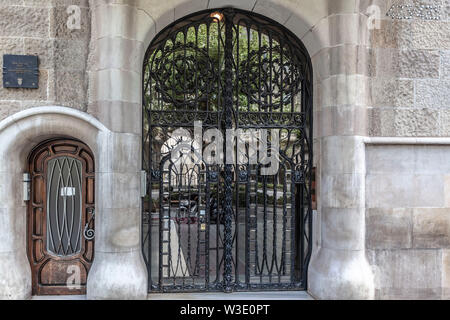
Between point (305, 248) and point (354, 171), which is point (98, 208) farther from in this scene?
point (354, 171)

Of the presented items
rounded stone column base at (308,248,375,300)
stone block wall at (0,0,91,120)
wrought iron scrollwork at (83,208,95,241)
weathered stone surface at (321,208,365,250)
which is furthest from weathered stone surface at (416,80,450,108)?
wrought iron scrollwork at (83,208,95,241)

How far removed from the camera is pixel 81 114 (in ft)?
15.0

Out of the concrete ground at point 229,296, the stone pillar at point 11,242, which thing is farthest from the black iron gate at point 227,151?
the stone pillar at point 11,242

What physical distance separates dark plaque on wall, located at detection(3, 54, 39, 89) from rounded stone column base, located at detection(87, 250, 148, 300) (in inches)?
113

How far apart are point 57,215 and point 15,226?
1.91 ft

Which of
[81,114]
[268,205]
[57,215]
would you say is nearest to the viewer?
[81,114]

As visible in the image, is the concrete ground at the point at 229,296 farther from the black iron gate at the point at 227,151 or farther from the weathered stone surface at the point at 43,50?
the weathered stone surface at the point at 43,50

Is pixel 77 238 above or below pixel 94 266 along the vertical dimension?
above

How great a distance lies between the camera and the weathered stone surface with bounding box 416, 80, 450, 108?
500 centimetres

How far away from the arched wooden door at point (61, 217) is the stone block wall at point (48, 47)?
0.74 metres

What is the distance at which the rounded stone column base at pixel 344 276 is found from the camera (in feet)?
15.2

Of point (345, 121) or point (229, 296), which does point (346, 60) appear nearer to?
point (345, 121)

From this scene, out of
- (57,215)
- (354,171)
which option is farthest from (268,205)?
(57,215)

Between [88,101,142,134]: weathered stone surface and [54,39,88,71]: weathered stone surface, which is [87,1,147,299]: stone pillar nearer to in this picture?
[88,101,142,134]: weathered stone surface
